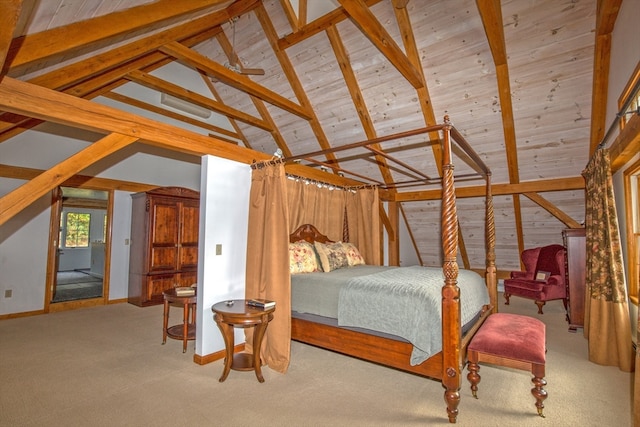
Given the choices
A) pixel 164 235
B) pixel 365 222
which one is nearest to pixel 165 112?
pixel 164 235

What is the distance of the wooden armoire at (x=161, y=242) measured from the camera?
559cm

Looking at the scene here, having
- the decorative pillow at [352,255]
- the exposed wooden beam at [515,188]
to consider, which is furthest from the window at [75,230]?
the exposed wooden beam at [515,188]

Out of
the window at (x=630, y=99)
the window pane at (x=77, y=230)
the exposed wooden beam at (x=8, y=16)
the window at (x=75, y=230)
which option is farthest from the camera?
the window pane at (x=77, y=230)

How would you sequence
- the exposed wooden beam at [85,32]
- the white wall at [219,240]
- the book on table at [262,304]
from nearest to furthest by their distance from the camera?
the exposed wooden beam at [85,32] < the book on table at [262,304] < the white wall at [219,240]

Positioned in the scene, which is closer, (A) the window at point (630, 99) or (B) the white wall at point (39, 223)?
(A) the window at point (630, 99)

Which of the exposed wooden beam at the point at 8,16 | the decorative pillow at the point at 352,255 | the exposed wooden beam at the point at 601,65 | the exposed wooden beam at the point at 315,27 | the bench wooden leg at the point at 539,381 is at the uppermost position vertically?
the exposed wooden beam at the point at 315,27

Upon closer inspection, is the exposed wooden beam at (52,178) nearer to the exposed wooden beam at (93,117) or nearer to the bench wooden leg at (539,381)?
the exposed wooden beam at (93,117)

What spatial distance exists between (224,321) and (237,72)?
3.52 metres

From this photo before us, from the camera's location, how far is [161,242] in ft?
18.7

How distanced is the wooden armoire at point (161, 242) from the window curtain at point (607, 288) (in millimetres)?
5927

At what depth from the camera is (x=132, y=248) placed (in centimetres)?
595

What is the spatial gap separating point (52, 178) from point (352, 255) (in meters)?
3.50

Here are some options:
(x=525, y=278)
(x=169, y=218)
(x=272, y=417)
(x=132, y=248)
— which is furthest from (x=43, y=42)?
(x=525, y=278)

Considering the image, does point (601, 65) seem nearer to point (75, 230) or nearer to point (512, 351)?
point (512, 351)
